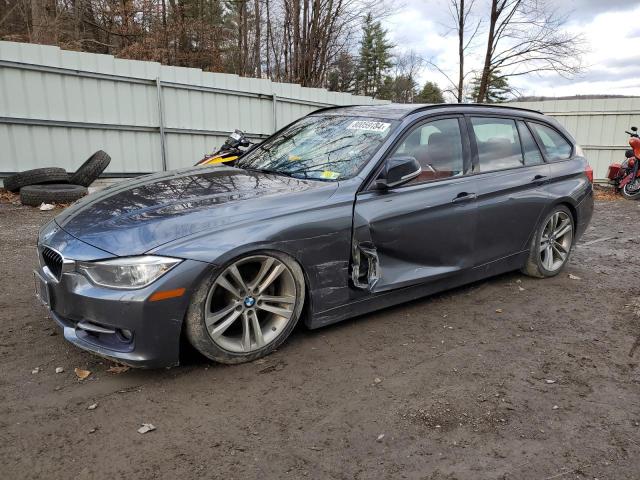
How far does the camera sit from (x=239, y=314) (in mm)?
3033

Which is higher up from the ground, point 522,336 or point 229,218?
point 229,218

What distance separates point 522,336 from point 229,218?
7.62 feet

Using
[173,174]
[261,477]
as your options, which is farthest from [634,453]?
[173,174]

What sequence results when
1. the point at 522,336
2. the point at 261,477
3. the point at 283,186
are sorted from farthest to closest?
the point at 522,336 < the point at 283,186 < the point at 261,477

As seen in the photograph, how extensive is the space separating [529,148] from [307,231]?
278cm

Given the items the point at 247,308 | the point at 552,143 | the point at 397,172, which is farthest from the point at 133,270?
the point at 552,143

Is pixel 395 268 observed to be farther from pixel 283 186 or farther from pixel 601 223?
pixel 601 223

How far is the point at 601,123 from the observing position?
13414mm

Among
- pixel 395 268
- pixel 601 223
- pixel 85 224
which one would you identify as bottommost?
pixel 601 223

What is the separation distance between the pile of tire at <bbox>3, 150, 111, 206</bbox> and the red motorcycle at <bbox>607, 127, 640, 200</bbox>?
1138cm

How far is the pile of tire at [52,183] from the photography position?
778cm

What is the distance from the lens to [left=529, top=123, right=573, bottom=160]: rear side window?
16.2ft

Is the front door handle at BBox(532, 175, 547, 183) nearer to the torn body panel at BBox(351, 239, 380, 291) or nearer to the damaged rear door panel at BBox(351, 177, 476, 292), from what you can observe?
the damaged rear door panel at BBox(351, 177, 476, 292)

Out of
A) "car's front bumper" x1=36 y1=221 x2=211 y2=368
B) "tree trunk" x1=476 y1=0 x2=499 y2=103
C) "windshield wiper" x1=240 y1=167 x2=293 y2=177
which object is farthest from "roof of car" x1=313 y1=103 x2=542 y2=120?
"tree trunk" x1=476 y1=0 x2=499 y2=103
